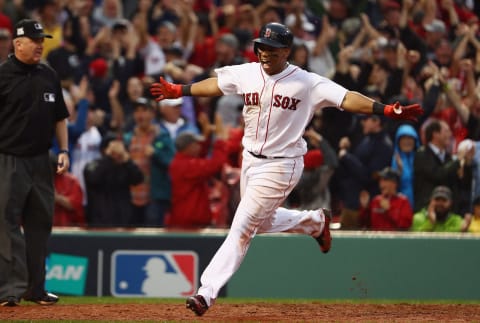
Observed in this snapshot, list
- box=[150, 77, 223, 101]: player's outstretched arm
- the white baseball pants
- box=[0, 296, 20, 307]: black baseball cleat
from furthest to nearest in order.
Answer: box=[0, 296, 20, 307]: black baseball cleat → box=[150, 77, 223, 101]: player's outstretched arm → the white baseball pants

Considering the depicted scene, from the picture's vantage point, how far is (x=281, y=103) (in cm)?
890

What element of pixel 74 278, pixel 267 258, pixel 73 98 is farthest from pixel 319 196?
pixel 73 98

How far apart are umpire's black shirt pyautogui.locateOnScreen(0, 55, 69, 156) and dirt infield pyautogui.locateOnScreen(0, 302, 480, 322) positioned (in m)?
1.42

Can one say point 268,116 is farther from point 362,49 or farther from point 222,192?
point 362,49

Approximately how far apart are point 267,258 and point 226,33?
16.2ft

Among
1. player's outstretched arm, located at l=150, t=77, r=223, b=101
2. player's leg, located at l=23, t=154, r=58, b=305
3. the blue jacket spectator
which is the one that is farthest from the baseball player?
the blue jacket spectator

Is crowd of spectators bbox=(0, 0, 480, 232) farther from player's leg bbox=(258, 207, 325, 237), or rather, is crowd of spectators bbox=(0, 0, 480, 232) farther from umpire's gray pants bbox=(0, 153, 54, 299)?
player's leg bbox=(258, 207, 325, 237)

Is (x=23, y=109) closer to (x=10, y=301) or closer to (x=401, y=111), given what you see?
(x=10, y=301)

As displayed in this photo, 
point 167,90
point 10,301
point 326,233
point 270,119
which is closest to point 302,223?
point 326,233

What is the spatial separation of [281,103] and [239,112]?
19.5ft

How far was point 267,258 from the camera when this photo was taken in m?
13.1

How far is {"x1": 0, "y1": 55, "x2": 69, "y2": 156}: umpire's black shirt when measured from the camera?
388 inches

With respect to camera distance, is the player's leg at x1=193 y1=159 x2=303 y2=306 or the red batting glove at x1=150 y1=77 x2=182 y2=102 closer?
the player's leg at x1=193 y1=159 x2=303 y2=306

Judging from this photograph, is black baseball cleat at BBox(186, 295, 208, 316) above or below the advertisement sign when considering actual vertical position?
above
